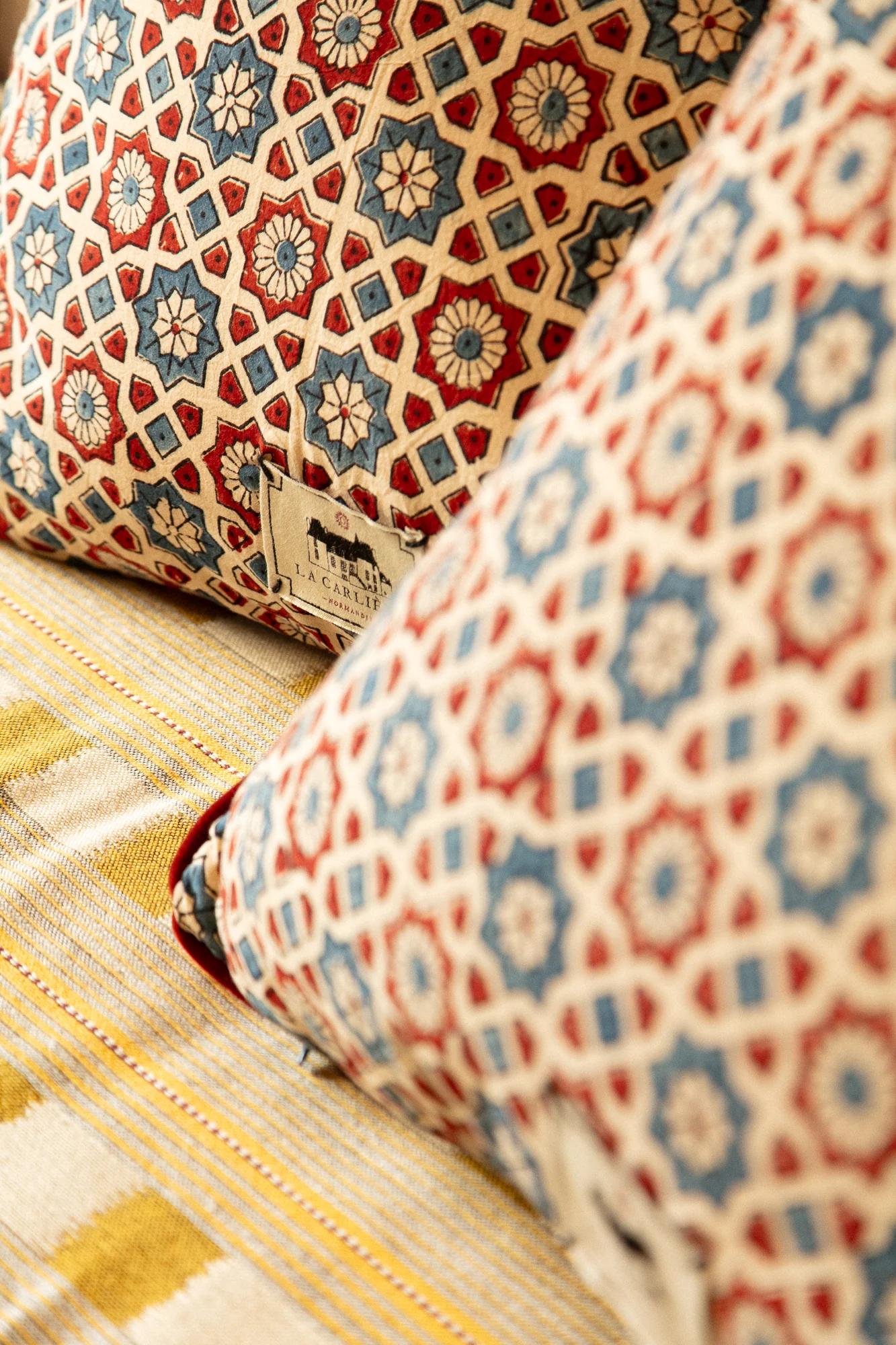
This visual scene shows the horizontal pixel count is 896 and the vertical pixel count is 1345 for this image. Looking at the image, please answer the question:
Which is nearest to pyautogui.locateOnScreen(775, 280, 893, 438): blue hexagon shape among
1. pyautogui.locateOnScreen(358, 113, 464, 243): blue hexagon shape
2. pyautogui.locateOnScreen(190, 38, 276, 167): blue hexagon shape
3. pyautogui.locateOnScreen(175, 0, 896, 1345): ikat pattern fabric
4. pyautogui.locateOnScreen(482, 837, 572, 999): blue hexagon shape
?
pyautogui.locateOnScreen(175, 0, 896, 1345): ikat pattern fabric

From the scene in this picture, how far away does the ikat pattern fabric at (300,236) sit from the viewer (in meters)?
0.57

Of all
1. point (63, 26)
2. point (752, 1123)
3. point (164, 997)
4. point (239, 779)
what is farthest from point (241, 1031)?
point (63, 26)

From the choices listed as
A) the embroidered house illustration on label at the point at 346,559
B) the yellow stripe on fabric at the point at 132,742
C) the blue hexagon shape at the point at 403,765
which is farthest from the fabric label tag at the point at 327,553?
the blue hexagon shape at the point at 403,765

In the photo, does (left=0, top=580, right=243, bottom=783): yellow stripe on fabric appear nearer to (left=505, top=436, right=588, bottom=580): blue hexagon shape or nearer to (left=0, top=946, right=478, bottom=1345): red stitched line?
(left=0, top=946, right=478, bottom=1345): red stitched line

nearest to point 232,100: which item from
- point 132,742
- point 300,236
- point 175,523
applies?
point 300,236

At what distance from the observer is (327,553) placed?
2.19ft

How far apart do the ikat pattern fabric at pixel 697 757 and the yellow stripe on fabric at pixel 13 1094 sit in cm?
17

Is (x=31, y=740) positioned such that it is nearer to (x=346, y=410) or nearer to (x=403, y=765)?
(x=346, y=410)

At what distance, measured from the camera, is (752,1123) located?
0.34 meters

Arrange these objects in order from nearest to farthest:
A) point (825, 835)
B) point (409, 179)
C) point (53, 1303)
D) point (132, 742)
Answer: point (825, 835), point (53, 1303), point (409, 179), point (132, 742)

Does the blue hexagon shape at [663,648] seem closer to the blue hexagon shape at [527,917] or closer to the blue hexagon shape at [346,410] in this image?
the blue hexagon shape at [527,917]

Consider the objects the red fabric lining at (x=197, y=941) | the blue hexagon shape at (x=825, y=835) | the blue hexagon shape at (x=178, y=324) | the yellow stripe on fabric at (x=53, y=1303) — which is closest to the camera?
the blue hexagon shape at (x=825, y=835)

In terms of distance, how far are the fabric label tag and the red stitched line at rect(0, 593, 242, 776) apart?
9 centimetres

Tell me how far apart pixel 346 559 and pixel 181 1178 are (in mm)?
300
